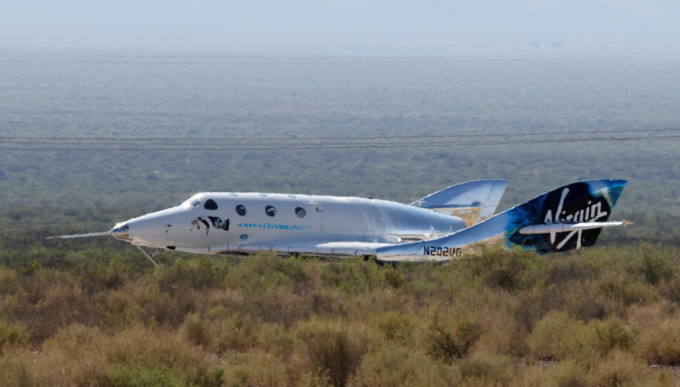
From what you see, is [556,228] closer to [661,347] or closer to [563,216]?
[563,216]


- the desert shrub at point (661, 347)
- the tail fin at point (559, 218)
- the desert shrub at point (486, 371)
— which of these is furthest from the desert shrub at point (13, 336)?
the tail fin at point (559, 218)

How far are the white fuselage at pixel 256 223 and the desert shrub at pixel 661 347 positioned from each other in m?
17.1

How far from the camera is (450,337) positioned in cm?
1628

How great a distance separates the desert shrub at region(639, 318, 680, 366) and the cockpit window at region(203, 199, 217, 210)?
698 inches

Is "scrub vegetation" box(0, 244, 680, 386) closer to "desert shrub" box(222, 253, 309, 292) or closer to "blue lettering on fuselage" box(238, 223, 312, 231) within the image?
"desert shrub" box(222, 253, 309, 292)

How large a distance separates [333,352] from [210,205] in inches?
682

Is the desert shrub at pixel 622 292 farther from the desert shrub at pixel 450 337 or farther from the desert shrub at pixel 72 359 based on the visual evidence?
the desert shrub at pixel 72 359

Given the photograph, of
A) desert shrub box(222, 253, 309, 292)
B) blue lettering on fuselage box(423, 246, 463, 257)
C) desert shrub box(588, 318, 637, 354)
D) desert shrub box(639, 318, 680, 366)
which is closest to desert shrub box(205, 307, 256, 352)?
desert shrub box(222, 253, 309, 292)

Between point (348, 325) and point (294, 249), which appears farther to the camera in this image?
point (294, 249)

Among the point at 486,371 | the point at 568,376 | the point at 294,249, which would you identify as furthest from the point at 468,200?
the point at 568,376

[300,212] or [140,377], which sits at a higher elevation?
[140,377]

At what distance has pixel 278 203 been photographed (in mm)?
32281

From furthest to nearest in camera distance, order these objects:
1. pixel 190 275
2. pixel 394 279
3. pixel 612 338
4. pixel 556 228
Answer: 1. pixel 556 228
2. pixel 190 275
3. pixel 394 279
4. pixel 612 338

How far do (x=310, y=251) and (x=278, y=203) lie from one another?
6.39 ft
